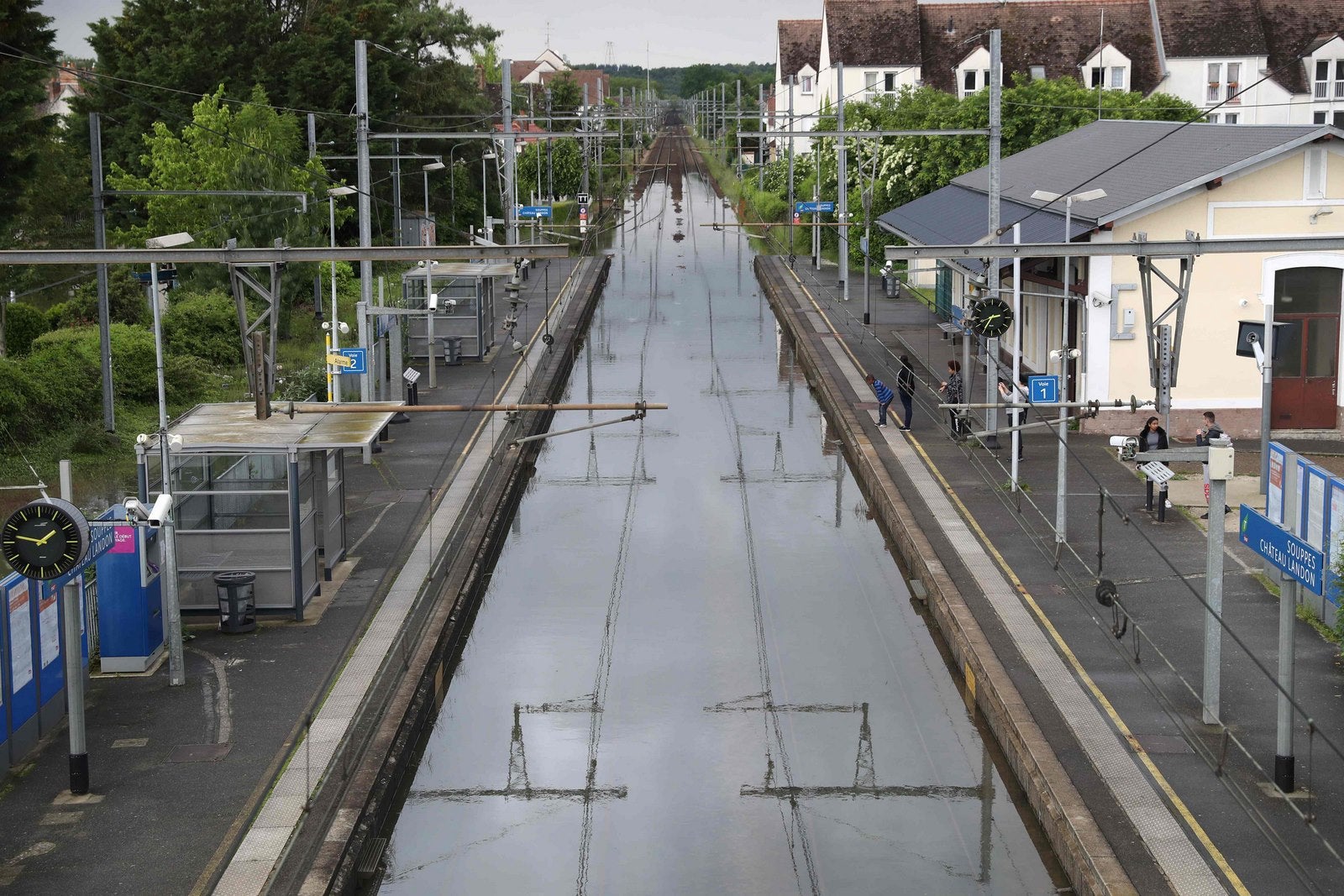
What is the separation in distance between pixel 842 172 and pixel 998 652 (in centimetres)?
3565

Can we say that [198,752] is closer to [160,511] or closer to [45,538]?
[160,511]

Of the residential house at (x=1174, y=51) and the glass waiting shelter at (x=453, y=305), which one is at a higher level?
the residential house at (x=1174, y=51)

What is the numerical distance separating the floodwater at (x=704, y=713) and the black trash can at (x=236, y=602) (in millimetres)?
2625

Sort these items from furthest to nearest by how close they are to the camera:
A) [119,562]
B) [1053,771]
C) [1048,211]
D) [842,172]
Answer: [842,172], [1048,211], [119,562], [1053,771]

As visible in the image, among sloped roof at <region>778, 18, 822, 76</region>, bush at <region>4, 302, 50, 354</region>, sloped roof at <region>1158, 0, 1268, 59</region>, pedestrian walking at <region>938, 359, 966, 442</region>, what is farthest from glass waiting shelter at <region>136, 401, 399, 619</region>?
sloped roof at <region>778, 18, 822, 76</region>

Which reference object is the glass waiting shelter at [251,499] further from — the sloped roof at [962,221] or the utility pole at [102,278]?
the sloped roof at [962,221]

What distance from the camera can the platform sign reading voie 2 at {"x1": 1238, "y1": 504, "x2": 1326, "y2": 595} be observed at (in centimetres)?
1399

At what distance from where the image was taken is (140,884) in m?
12.4

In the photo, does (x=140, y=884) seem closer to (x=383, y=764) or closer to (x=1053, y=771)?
(x=383, y=764)

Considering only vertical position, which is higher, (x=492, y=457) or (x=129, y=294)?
(x=129, y=294)

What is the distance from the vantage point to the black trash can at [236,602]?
1892 centimetres

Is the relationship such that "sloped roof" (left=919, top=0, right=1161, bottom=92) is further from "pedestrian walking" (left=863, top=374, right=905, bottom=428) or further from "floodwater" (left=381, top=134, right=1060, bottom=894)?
"floodwater" (left=381, top=134, right=1060, bottom=894)

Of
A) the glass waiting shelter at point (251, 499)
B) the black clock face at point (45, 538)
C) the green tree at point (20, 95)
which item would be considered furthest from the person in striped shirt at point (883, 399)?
the black clock face at point (45, 538)

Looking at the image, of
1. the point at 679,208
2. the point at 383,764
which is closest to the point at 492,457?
the point at 383,764
